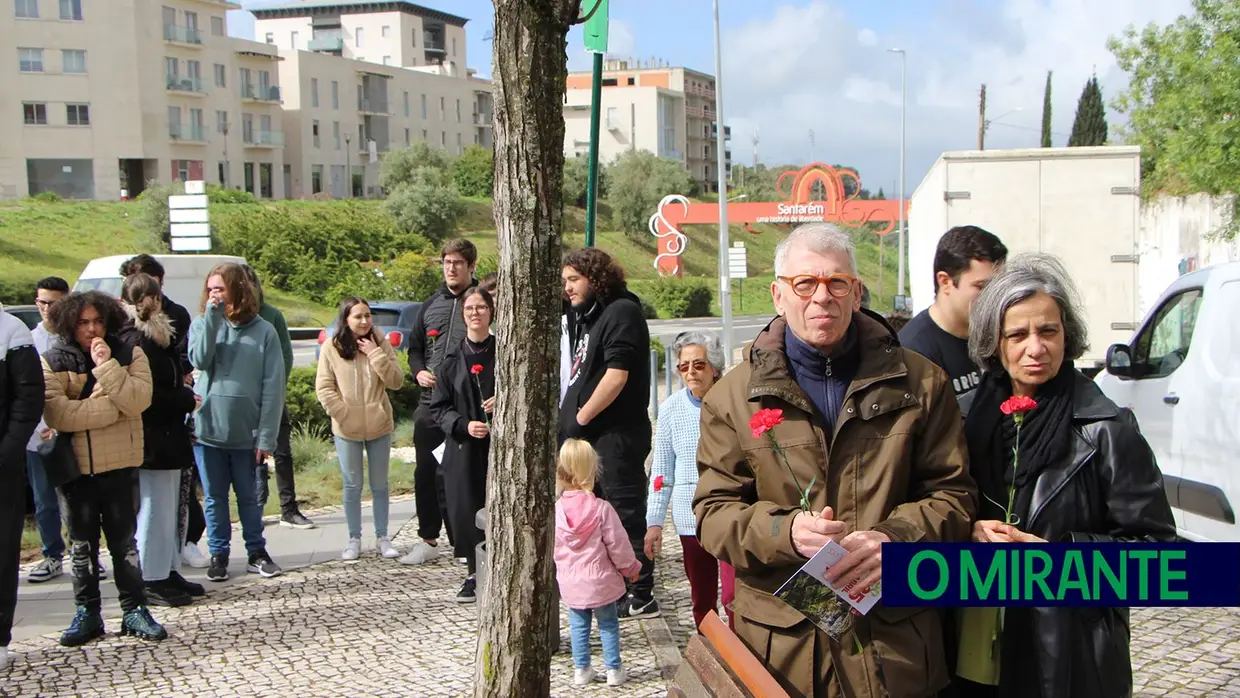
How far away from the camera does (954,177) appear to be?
545 inches

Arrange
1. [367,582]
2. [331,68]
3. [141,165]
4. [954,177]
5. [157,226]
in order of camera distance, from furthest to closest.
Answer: [331,68], [141,165], [157,226], [954,177], [367,582]

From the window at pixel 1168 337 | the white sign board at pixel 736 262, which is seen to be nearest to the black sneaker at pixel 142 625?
the window at pixel 1168 337

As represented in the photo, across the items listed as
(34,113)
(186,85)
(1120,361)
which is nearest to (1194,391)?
(1120,361)

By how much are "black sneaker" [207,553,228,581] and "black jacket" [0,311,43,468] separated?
1.83m

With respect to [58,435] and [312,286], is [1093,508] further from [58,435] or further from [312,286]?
[312,286]

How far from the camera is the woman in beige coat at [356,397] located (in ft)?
25.6

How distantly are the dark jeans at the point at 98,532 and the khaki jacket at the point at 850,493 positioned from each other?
14.0 feet

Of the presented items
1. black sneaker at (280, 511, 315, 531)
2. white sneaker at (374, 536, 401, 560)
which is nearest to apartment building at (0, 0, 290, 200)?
black sneaker at (280, 511, 315, 531)

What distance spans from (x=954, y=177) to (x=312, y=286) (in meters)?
41.1

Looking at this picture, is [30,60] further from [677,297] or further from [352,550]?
[352,550]

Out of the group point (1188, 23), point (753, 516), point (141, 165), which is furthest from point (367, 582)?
point (141, 165)

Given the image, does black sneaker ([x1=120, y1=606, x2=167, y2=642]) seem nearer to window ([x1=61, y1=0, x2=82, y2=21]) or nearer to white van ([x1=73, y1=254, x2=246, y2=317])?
white van ([x1=73, y1=254, x2=246, y2=317])

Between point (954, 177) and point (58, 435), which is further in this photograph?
point (954, 177)

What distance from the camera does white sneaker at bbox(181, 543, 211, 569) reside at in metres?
7.79
